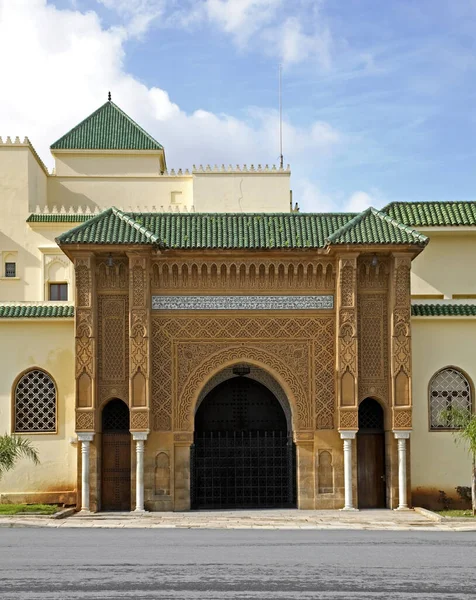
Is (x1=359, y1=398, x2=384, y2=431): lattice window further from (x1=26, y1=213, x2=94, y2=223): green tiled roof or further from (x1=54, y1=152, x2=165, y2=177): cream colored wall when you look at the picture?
(x1=54, y1=152, x2=165, y2=177): cream colored wall

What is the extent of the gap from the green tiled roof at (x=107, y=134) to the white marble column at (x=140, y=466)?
13.7 meters

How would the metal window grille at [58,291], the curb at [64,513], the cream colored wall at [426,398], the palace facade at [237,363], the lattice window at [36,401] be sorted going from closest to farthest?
the curb at [64,513] → the palace facade at [237,363] → the cream colored wall at [426,398] → the lattice window at [36,401] → the metal window grille at [58,291]

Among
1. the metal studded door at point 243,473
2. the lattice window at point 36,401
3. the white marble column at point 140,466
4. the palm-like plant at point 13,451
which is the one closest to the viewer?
the palm-like plant at point 13,451

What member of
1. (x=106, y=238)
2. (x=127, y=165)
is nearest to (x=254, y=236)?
(x=106, y=238)

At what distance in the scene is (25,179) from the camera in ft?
90.0

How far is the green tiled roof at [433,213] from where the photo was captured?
22.0 m

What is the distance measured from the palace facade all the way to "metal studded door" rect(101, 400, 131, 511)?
30 millimetres

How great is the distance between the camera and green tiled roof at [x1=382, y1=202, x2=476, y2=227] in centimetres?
2200

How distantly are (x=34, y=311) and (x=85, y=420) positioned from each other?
8.15 ft

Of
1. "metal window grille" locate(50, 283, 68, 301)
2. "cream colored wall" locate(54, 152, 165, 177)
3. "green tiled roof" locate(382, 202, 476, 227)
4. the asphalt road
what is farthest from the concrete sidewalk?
"cream colored wall" locate(54, 152, 165, 177)

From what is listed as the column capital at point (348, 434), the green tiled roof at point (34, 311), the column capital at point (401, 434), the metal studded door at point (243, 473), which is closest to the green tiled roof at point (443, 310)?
the column capital at point (401, 434)

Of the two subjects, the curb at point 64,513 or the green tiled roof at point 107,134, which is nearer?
the curb at point 64,513

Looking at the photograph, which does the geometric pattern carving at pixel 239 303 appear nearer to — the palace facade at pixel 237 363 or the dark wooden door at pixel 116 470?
the palace facade at pixel 237 363

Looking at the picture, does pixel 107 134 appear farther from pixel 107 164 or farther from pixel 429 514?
pixel 429 514
